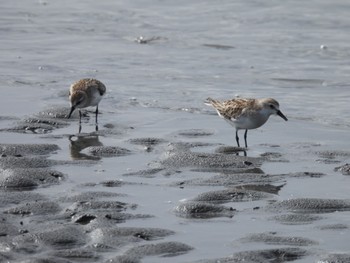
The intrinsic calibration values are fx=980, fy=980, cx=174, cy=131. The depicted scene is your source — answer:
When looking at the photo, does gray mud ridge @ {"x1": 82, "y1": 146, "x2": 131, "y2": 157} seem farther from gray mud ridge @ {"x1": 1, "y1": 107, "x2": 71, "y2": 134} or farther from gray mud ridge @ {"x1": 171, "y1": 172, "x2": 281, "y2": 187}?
gray mud ridge @ {"x1": 171, "y1": 172, "x2": 281, "y2": 187}

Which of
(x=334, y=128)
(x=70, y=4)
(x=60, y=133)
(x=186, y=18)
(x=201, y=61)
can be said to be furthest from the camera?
(x=70, y=4)

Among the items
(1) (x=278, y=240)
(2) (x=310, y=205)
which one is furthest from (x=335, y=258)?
(2) (x=310, y=205)

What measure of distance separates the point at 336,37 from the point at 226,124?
7.85 meters

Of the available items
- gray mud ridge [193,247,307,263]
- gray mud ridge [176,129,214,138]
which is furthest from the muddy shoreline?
gray mud ridge [176,129,214,138]

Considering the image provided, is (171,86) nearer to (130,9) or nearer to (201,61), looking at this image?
(201,61)

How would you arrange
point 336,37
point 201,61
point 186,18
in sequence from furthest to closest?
point 186,18 < point 336,37 < point 201,61

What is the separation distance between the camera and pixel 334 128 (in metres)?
14.5

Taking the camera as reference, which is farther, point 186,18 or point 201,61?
point 186,18

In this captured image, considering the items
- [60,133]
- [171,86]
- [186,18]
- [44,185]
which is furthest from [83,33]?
[44,185]

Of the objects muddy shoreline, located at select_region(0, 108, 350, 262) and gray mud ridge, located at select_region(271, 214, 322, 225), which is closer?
muddy shoreline, located at select_region(0, 108, 350, 262)

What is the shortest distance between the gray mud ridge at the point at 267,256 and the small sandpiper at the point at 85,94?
21.2 feet

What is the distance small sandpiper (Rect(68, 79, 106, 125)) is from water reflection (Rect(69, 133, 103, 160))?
3.15 ft

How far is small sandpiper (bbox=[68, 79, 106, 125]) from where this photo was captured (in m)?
14.5

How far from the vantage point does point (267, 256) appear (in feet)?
27.7
